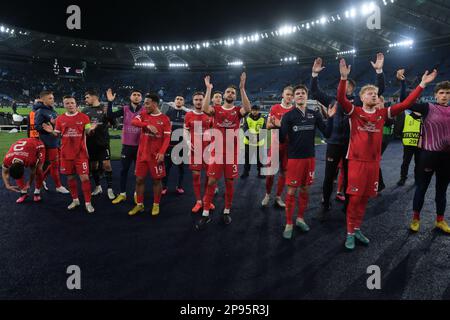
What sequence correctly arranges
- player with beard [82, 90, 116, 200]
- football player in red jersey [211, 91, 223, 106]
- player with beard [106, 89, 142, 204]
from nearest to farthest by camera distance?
1. football player in red jersey [211, 91, 223, 106]
2. player with beard [106, 89, 142, 204]
3. player with beard [82, 90, 116, 200]

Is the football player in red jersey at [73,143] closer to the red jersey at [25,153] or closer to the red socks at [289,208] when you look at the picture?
the red jersey at [25,153]

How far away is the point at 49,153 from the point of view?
575 centimetres

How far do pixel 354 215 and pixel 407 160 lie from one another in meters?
4.30

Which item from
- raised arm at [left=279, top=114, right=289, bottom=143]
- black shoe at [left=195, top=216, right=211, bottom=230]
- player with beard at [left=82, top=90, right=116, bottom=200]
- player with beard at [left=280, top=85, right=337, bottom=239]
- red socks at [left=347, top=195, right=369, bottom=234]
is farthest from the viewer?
player with beard at [left=82, top=90, right=116, bottom=200]

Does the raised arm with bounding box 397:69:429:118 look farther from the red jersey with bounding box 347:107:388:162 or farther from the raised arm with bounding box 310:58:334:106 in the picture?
the raised arm with bounding box 310:58:334:106

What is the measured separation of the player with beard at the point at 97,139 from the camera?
18.5ft

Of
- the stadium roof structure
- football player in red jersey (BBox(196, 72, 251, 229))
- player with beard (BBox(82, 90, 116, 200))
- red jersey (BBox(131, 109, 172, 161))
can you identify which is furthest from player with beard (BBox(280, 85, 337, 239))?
the stadium roof structure

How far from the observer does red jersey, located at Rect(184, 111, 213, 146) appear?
5.34 metres

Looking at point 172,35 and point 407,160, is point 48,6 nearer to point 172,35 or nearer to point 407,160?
point 172,35

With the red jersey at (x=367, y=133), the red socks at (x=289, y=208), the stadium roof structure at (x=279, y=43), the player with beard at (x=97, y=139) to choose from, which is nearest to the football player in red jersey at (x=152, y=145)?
the player with beard at (x=97, y=139)

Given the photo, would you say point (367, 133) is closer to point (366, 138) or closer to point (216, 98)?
point (366, 138)

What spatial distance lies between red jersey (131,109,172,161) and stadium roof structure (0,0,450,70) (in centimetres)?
2278

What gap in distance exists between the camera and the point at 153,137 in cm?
471
